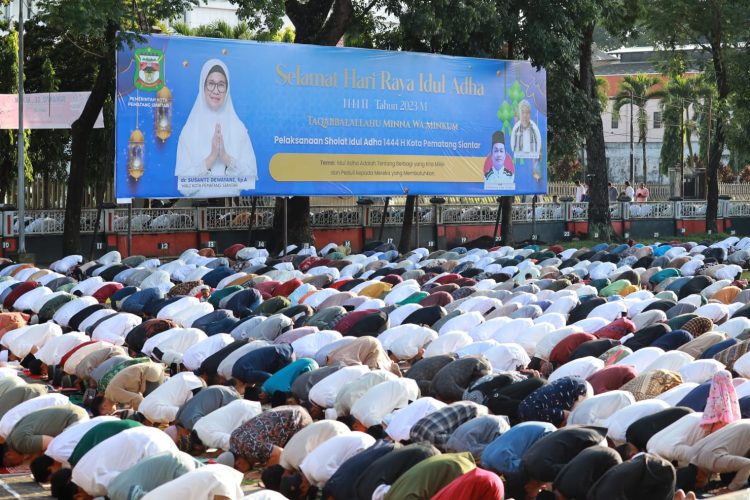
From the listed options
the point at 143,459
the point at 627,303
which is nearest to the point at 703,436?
the point at 143,459

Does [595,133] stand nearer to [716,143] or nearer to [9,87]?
[716,143]

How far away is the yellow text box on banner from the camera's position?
2278 centimetres

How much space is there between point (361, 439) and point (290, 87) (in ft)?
48.3

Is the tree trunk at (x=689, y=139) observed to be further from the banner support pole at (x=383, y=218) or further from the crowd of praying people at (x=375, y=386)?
the crowd of praying people at (x=375, y=386)

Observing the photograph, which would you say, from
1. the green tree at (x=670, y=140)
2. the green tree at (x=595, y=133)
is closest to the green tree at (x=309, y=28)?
the green tree at (x=595, y=133)

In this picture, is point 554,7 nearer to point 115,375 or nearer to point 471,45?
point 471,45

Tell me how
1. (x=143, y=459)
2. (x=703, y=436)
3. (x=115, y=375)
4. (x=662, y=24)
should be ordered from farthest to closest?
(x=662, y=24) < (x=115, y=375) < (x=703, y=436) < (x=143, y=459)

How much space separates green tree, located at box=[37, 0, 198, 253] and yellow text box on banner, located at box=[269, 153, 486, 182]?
339 centimetres

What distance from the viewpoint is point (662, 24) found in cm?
3162

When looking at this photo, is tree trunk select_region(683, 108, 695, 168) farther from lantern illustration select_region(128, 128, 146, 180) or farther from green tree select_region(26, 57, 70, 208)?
lantern illustration select_region(128, 128, 146, 180)

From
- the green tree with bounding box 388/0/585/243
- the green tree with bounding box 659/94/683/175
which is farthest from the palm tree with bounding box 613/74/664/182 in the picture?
the green tree with bounding box 388/0/585/243

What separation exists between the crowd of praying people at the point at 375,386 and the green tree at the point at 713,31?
1358cm

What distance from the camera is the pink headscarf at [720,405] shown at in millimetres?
8656

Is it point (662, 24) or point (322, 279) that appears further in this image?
point (662, 24)
